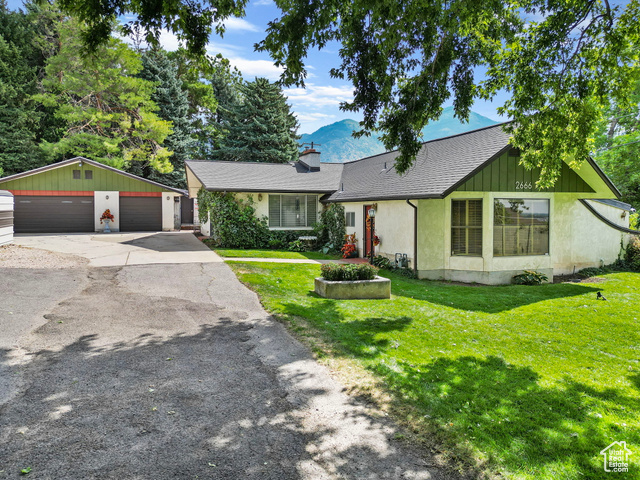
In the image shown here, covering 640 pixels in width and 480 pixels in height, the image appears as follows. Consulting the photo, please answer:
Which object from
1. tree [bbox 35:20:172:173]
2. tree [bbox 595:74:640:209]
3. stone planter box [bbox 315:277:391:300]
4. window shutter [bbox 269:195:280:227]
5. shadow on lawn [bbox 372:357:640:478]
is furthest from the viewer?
tree [bbox 35:20:172:173]

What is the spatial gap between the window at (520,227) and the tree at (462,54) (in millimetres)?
2435

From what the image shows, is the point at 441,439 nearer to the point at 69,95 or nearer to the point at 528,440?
the point at 528,440

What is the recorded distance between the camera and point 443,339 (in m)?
6.19

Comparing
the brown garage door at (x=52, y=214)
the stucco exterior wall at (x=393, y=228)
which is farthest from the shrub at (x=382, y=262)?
the brown garage door at (x=52, y=214)

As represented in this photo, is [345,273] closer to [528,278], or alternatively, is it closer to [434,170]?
[434,170]

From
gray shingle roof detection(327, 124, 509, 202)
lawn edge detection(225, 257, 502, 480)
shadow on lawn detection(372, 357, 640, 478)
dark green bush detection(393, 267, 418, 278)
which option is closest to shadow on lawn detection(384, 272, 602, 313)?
dark green bush detection(393, 267, 418, 278)

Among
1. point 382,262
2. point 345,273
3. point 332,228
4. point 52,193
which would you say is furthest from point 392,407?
point 52,193

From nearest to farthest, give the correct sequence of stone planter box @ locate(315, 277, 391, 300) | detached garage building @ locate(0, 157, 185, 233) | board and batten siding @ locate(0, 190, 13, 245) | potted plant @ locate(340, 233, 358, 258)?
stone planter box @ locate(315, 277, 391, 300)
board and batten siding @ locate(0, 190, 13, 245)
potted plant @ locate(340, 233, 358, 258)
detached garage building @ locate(0, 157, 185, 233)

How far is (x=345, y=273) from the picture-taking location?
350 inches

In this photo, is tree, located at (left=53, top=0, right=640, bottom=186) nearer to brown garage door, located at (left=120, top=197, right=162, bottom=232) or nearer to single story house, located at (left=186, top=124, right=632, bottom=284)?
single story house, located at (left=186, top=124, right=632, bottom=284)

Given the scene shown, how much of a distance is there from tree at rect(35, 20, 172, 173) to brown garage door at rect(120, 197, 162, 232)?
238 inches

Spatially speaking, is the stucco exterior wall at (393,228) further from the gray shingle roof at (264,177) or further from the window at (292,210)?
the gray shingle roof at (264,177)

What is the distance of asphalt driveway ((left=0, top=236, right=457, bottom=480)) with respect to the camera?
294cm

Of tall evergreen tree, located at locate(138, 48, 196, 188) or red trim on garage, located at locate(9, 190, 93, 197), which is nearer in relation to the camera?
red trim on garage, located at locate(9, 190, 93, 197)
